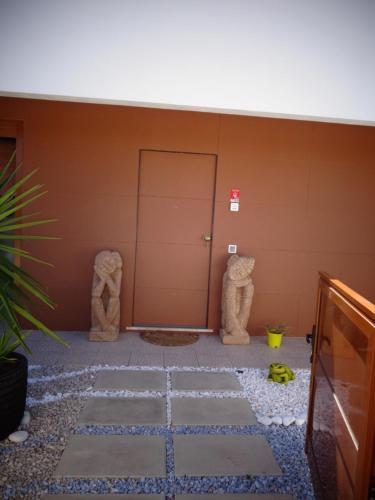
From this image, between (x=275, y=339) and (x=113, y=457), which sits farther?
(x=275, y=339)

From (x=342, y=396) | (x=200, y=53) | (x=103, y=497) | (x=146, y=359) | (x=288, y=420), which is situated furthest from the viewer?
(x=146, y=359)

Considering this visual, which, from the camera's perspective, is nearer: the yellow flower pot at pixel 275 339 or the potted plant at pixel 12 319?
the potted plant at pixel 12 319

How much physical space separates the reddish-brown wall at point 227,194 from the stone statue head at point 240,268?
36 centimetres

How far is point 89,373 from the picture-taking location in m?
3.61

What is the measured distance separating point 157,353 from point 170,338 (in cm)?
50

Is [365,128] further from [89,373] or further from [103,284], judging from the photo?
[89,373]

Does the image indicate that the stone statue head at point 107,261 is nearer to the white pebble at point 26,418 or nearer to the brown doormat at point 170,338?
the brown doormat at point 170,338

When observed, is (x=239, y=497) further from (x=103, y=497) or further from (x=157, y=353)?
(x=157, y=353)

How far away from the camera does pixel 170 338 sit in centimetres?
469

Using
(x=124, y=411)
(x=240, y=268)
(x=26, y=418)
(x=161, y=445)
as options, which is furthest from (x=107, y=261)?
(x=161, y=445)

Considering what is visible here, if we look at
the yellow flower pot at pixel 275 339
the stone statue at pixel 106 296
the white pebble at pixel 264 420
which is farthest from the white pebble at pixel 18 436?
the yellow flower pot at pixel 275 339

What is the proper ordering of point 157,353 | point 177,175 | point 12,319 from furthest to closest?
point 177,175 → point 157,353 → point 12,319

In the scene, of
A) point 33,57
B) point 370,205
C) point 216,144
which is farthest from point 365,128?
point 33,57

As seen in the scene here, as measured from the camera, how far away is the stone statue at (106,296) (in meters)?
4.43
